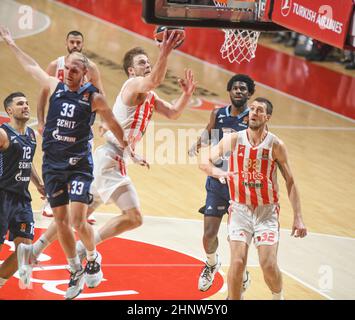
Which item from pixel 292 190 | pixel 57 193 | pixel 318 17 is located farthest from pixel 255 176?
pixel 57 193

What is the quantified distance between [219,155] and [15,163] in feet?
6.22

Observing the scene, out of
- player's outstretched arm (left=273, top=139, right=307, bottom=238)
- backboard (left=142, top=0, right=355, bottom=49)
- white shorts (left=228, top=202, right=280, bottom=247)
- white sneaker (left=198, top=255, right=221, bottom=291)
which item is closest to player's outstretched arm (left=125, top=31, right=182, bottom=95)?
backboard (left=142, top=0, right=355, bottom=49)

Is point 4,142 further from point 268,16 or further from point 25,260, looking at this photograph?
point 268,16

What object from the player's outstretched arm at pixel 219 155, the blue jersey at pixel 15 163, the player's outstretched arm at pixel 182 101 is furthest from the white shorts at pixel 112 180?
the player's outstretched arm at pixel 219 155

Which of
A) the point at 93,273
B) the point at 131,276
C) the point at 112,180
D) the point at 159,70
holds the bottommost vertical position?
the point at 131,276

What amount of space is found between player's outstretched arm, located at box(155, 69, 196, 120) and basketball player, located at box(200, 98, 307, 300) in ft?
1.85

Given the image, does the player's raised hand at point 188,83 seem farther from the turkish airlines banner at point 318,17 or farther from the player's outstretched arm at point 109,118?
the turkish airlines banner at point 318,17

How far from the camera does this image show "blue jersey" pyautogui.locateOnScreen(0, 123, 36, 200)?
9.81m

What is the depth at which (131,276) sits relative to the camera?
10898 millimetres

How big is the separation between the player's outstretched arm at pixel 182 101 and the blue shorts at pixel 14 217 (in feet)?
5.31

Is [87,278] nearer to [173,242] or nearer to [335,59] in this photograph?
[173,242]

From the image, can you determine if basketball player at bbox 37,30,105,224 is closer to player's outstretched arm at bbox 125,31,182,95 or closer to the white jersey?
the white jersey

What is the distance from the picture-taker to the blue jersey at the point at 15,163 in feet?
32.2

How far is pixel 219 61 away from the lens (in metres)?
20.9
